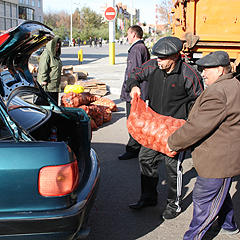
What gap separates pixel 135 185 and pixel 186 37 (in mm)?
4437

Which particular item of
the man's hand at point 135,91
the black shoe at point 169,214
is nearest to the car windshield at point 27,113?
the man's hand at point 135,91

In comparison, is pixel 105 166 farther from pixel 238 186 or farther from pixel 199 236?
pixel 199 236

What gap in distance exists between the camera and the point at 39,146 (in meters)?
2.30

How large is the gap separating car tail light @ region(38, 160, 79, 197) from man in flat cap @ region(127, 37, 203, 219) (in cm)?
133

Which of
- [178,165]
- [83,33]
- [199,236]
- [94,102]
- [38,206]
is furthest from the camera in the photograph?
[83,33]

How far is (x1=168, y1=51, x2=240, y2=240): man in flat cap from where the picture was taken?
8.29 ft

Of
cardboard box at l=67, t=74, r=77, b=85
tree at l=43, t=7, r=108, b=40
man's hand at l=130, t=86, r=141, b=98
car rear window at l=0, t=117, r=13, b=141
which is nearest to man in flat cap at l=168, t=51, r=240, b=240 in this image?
man's hand at l=130, t=86, r=141, b=98

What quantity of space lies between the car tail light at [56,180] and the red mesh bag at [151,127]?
101 centimetres

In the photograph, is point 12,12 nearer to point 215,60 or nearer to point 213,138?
point 215,60

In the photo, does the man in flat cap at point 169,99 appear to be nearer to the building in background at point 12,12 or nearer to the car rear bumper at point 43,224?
the car rear bumper at point 43,224

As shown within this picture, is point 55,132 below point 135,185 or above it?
above

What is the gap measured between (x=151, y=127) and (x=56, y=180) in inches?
47.2

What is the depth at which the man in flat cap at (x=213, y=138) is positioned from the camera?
8.29 feet

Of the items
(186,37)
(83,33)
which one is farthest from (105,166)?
(83,33)
